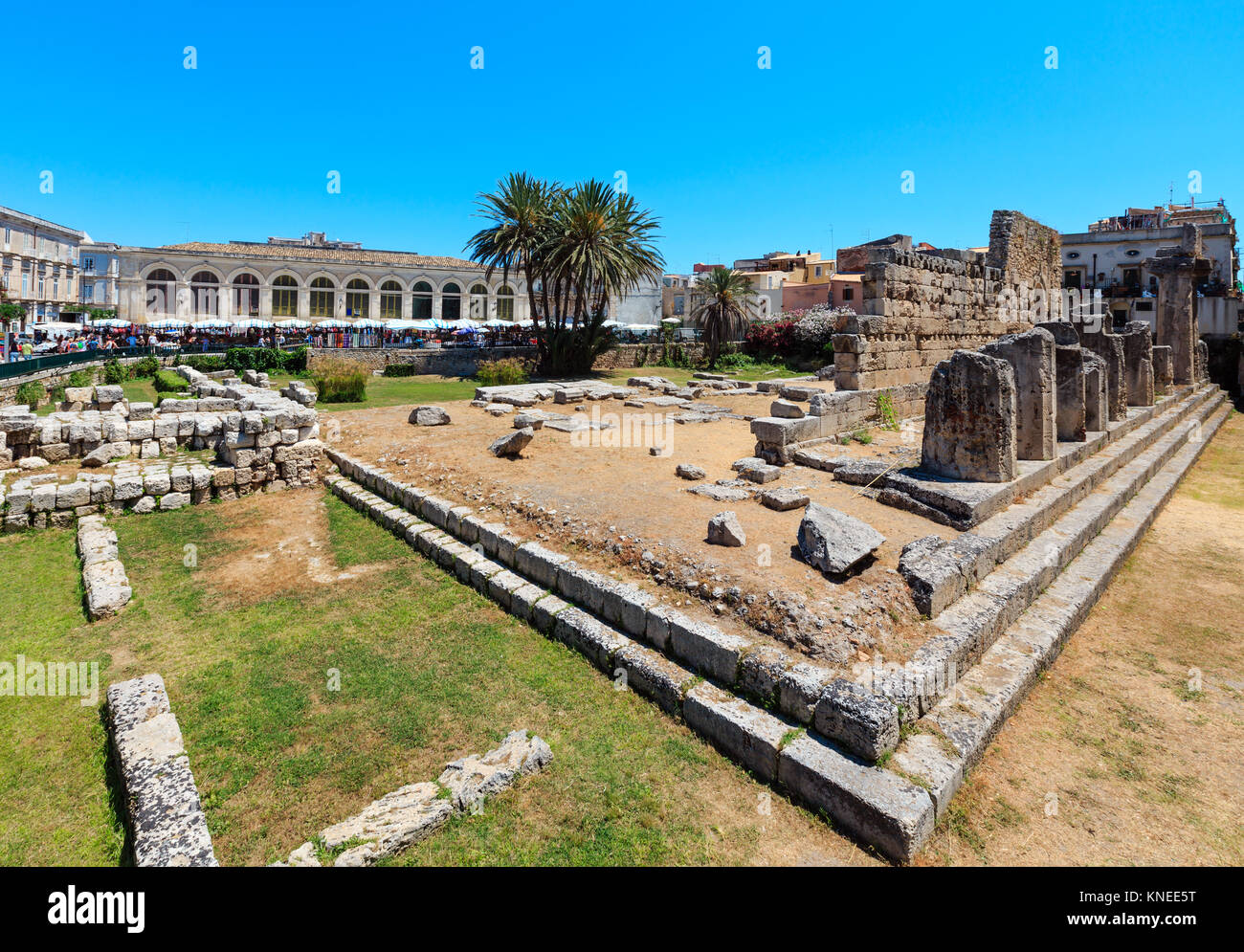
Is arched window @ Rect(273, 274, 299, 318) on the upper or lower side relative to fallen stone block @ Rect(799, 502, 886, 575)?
upper

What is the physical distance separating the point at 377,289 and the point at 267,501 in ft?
148

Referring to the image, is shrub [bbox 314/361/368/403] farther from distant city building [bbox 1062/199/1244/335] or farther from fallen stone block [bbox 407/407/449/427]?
distant city building [bbox 1062/199/1244/335]

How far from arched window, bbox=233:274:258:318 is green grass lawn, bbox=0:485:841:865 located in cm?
4613

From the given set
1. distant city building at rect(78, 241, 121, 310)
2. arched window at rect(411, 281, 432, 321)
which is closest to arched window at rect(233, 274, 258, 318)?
arched window at rect(411, 281, 432, 321)

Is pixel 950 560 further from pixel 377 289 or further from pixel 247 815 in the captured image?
pixel 377 289

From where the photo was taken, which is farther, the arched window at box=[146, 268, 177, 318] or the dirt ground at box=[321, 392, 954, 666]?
the arched window at box=[146, 268, 177, 318]

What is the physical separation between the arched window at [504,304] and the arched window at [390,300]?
874cm

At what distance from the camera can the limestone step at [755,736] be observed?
3617 mm

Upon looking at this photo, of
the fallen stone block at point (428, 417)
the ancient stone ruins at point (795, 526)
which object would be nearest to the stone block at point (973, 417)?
the ancient stone ruins at point (795, 526)

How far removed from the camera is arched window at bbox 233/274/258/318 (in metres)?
46.5

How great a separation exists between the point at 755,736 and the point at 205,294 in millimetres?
53440

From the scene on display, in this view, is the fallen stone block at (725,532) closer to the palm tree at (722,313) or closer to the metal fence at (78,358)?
the metal fence at (78,358)
